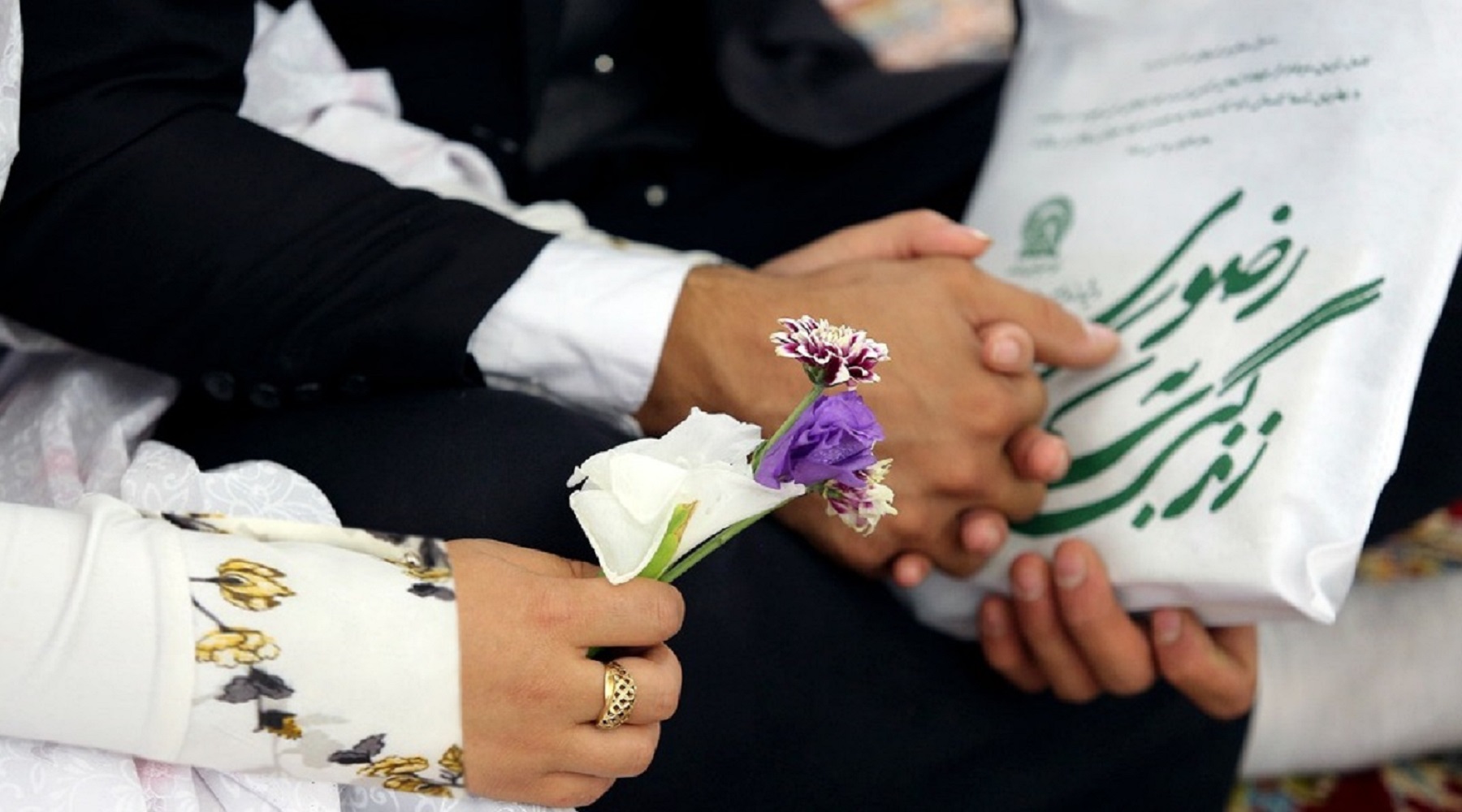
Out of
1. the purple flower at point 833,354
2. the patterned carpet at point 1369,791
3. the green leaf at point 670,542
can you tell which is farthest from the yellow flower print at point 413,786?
the patterned carpet at point 1369,791

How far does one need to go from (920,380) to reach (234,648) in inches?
14.6

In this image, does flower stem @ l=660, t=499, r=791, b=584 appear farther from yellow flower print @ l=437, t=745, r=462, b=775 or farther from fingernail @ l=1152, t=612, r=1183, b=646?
fingernail @ l=1152, t=612, r=1183, b=646

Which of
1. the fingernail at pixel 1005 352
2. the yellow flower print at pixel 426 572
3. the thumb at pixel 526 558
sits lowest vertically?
the thumb at pixel 526 558

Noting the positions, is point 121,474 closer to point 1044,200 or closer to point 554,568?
point 554,568

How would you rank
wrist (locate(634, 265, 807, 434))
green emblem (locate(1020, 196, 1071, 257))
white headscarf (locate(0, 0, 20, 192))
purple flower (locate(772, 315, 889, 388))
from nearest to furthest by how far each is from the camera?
purple flower (locate(772, 315, 889, 388)), white headscarf (locate(0, 0, 20, 192)), wrist (locate(634, 265, 807, 434)), green emblem (locate(1020, 196, 1071, 257))

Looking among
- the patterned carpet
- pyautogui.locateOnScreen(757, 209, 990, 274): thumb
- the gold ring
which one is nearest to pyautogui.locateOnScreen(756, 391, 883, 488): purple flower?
the gold ring

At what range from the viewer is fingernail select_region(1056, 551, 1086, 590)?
73cm

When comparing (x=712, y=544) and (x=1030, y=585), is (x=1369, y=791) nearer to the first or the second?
(x=1030, y=585)

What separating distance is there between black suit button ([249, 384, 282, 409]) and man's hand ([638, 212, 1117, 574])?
19 cm

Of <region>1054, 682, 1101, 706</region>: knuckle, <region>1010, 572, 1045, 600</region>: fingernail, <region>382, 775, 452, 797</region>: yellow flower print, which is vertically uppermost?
<region>382, 775, 452, 797</region>: yellow flower print

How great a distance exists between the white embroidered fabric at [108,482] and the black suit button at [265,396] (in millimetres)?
56

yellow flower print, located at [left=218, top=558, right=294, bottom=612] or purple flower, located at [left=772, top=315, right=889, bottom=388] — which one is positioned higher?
purple flower, located at [left=772, top=315, right=889, bottom=388]

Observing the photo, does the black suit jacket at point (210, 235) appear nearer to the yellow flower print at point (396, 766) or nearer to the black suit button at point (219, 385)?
the black suit button at point (219, 385)

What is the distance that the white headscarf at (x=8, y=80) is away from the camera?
0.62m
